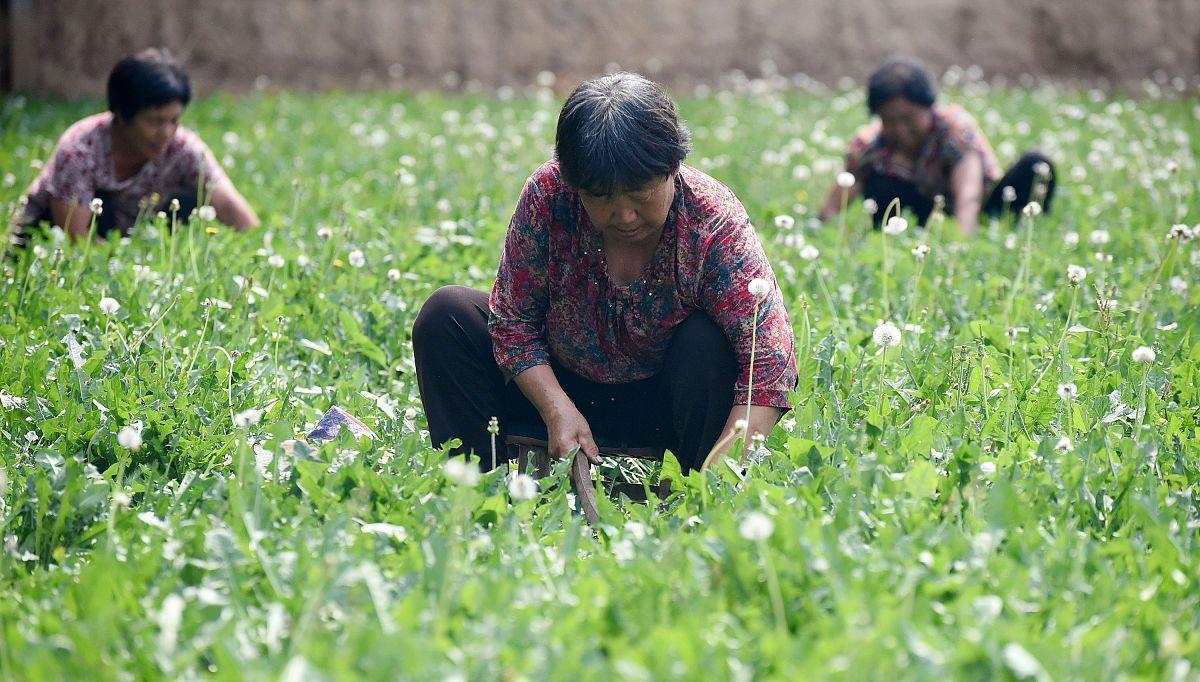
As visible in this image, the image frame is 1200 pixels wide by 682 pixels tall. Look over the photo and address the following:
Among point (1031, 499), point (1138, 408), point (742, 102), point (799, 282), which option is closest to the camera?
point (1031, 499)

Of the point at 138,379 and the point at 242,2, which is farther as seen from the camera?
the point at 242,2

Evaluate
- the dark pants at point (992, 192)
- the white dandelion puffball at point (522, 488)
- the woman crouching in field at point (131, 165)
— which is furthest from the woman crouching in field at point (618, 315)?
the dark pants at point (992, 192)

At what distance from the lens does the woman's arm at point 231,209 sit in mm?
4949

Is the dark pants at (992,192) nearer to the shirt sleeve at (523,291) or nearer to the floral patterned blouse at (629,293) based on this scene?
the floral patterned blouse at (629,293)

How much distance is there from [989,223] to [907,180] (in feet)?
1.33

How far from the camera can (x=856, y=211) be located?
5.49 metres

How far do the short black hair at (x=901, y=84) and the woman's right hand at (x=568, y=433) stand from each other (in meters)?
3.11

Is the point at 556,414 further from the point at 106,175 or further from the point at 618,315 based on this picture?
the point at 106,175

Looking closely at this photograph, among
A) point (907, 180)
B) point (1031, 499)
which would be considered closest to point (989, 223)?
point (907, 180)

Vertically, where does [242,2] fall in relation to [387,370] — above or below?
above

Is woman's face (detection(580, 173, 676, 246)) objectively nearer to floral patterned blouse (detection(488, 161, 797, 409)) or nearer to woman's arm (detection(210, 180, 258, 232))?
floral patterned blouse (detection(488, 161, 797, 409))

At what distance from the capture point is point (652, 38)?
1213 centimetres

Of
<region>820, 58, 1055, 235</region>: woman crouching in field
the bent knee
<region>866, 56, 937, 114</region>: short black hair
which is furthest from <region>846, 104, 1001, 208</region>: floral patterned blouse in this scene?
the bent knee

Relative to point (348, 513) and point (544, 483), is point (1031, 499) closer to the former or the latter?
point (544, 483)
